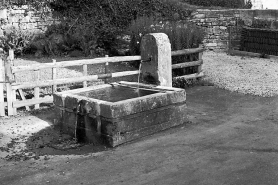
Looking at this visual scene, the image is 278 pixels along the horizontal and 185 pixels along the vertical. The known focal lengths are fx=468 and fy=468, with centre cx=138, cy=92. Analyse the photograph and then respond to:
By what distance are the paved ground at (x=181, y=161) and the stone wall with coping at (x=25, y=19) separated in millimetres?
8804

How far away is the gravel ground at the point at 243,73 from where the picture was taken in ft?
36.8

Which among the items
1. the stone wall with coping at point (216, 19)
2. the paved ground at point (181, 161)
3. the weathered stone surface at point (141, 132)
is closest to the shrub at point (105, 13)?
the stone wall with coping at point (216, 19)

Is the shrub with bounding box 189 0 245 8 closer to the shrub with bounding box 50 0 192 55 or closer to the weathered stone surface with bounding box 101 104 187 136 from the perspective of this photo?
the shrub with bounding box 50 0 192 55

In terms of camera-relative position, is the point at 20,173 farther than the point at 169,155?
No

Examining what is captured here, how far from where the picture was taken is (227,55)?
16328mm

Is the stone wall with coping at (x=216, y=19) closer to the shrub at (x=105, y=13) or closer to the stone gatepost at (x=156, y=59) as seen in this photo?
the shrub at (x=105, y=13)

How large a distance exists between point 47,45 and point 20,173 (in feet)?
29.6

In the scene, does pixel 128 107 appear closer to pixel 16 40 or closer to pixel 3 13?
pixel 16 40

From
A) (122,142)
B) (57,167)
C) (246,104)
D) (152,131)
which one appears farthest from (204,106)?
(57,167)

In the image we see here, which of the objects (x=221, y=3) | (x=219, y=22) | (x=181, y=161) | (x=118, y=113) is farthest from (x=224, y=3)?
(x=181, y=161)

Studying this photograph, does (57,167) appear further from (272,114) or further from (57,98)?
(272,114)

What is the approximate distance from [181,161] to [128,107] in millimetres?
1237

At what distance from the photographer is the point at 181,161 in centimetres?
626

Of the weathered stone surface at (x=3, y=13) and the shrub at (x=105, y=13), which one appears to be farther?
the shrub at (x=105, y=13)
